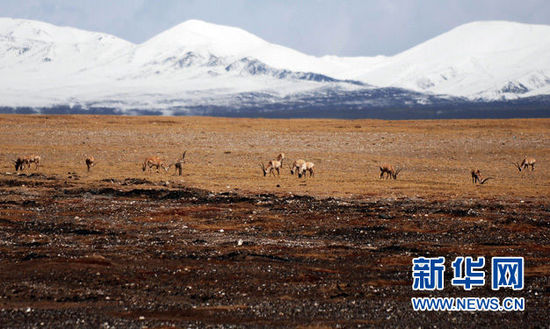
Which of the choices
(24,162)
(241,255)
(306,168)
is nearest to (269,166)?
(306,168)

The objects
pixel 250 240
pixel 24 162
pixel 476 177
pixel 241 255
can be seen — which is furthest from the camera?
pixel 24 162

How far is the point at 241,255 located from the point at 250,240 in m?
2.46

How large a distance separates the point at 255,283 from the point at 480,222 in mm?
10137

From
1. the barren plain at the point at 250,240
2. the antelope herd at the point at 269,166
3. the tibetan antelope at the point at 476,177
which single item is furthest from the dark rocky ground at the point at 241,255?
the antelope herd at the point at 269,166

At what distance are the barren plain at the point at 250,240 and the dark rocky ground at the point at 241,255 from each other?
1.9 inches

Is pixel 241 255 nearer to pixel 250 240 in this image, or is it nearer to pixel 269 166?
pixel 250 240

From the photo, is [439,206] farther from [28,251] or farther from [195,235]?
[28,251]

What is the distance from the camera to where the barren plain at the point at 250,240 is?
14.5 metres

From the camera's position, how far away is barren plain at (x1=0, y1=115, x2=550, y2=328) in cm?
1454

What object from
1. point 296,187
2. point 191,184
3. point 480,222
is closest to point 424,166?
point 296,187

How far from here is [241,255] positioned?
19234 millimetres

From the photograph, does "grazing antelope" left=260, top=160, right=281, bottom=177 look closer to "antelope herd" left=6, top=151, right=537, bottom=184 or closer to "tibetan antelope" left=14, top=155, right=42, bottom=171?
"antelope herd" left=6, top=151, right=537, bottom=184

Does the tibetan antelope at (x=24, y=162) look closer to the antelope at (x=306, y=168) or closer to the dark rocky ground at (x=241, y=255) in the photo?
the dark rocky ground at (x=241, y=255)

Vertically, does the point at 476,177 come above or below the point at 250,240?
below
